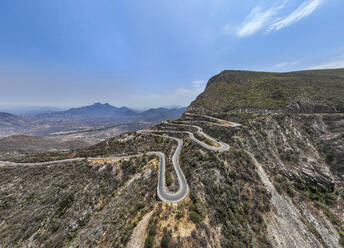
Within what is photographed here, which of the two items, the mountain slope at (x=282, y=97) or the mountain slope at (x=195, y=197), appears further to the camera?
the mountain slope at (x=282, y=97)

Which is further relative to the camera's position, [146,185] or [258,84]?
[258,84]

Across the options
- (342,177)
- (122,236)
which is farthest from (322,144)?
(122,236)

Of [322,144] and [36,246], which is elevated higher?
[322,144]

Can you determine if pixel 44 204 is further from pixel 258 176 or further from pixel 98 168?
pixel 258 176

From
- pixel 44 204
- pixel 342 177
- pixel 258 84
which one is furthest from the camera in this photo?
pixel 258 84

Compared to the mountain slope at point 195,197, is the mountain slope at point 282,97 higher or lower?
higher

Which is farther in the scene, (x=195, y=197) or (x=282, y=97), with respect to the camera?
(x=282, y=97)

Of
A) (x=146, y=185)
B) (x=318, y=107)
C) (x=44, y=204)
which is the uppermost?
(x=318, y=107)

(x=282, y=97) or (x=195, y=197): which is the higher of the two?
(x=282, y=97)

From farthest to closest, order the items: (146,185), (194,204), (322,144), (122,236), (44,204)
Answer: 1. (322,144)
2. (44,204)
3. (146,185)
4. (194,204)
5. (122,236)

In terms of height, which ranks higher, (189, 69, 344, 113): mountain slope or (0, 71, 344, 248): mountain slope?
(189, 69, 344, 113): mountain slope

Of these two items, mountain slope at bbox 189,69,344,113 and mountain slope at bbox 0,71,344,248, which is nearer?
mountain slope at bbox 0,71,344,248
